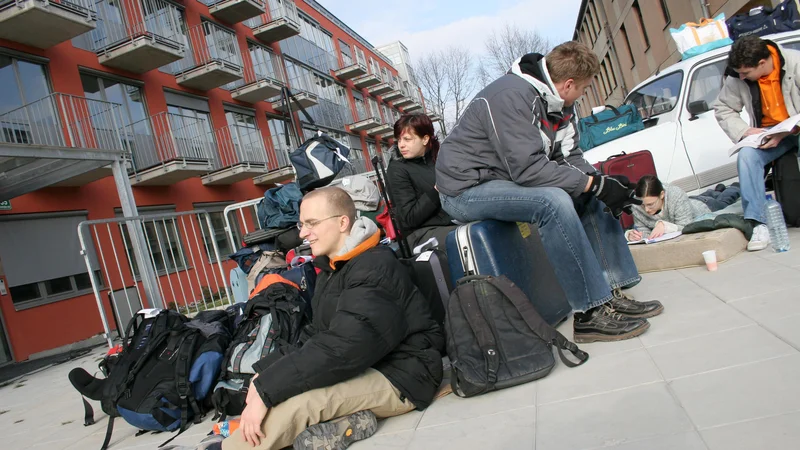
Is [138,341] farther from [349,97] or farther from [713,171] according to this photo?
[349,97]

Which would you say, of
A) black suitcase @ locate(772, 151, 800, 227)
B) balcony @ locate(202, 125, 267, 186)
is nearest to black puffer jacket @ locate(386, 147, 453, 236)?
black suitcase @ locate(772, 151, 800, 227)

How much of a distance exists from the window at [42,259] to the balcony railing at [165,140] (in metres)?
3.01

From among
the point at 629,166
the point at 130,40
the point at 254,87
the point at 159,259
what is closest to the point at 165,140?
the point at 130,40

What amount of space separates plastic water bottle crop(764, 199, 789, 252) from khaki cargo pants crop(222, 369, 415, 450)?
123 inches

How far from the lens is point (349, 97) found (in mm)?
38125

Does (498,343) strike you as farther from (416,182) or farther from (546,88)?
(416,182)

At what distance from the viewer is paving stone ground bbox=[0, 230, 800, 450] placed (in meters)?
1.75

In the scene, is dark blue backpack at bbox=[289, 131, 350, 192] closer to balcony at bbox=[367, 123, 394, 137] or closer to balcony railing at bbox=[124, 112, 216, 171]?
balcony railing at bbox=[124, 112, 216, 171]

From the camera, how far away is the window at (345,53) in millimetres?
39100

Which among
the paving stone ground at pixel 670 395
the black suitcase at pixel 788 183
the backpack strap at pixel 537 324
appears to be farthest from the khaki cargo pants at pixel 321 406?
the black suitcase at pixel 788 183

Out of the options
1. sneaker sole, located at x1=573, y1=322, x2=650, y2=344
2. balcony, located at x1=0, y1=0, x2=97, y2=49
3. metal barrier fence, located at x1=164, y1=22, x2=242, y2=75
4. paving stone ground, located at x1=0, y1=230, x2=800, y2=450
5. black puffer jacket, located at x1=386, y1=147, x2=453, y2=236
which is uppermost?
metal barrier fence, located at x1=164, y1=22, x2=242, y2=75

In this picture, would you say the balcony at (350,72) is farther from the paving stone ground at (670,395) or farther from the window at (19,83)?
the paving stone ground at (670,395)

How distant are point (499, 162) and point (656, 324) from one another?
1260 millimetres

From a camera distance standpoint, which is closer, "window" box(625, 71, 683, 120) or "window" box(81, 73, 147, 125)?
"window" box(625, 71, 683, 120)
